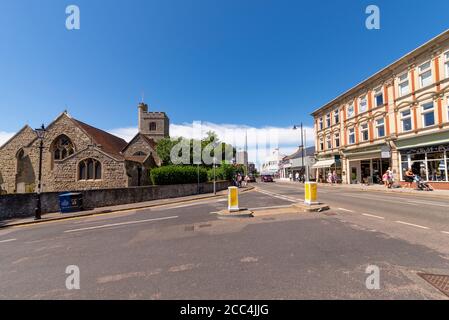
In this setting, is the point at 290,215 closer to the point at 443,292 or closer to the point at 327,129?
the point at 443,292

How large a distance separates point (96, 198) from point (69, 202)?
186 cm

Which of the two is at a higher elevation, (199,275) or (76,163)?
(76,163)

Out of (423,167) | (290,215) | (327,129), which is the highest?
(327,129)

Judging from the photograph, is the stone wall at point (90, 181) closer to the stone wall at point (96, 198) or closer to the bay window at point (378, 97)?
the stone wall at point (96, 198)

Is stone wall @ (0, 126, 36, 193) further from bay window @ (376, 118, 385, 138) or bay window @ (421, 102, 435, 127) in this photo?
bay window @ (421, 102, 435, 127)

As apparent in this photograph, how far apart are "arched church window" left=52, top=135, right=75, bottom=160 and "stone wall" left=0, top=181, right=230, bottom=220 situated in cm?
1538

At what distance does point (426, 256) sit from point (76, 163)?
28.1 meters

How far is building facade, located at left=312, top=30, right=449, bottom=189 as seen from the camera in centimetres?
1750

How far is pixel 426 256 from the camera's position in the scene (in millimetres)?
4246

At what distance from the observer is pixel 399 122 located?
2123 cm
